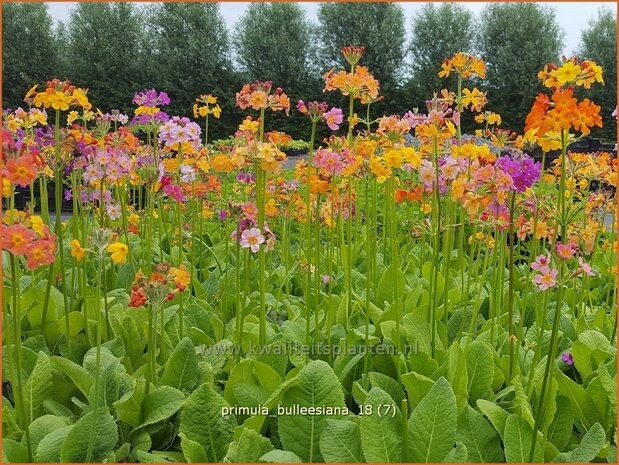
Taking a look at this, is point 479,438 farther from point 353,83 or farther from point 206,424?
point 353,83

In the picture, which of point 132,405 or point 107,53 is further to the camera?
point 107,53

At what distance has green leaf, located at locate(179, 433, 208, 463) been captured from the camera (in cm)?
156

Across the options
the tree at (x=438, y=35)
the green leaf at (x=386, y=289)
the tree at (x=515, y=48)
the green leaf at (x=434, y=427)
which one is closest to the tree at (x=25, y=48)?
the tree at (x=438, y=35)

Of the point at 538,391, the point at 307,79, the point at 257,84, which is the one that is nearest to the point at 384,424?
the point at 538,391

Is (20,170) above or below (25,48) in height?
below

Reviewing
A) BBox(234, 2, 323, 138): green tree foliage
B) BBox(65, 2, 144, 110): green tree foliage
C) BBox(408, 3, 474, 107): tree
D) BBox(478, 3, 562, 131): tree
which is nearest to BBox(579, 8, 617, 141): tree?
BBox(478, 3, 562, 131): tree

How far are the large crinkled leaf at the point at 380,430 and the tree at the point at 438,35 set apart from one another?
26.3 m

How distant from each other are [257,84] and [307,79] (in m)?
24.5

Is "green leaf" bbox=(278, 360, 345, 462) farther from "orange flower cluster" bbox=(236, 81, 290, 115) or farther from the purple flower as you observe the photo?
the purple flower

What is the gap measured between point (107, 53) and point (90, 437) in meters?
26.8

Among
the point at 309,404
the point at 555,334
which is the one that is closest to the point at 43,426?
the point at 309,404

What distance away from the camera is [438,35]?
89.2 feet

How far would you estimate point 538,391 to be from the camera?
1.77 m

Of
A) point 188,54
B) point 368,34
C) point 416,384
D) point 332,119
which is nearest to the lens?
point 416,384
